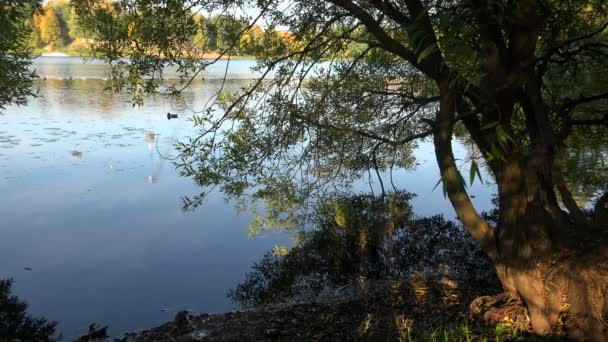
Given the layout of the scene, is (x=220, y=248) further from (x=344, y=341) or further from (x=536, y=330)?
(x=536, y=330)

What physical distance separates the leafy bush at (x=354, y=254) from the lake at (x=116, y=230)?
1.98 feet

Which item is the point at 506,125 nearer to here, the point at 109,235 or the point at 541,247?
the point at 541,247

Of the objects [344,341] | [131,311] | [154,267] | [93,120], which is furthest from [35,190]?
[344,341]

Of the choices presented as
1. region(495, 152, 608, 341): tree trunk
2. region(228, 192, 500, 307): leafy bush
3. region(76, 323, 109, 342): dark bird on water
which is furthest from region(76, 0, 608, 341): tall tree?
region(228, 192, 500, 307): leafy bush

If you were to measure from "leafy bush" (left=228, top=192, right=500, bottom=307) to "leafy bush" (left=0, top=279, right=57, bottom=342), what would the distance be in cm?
265

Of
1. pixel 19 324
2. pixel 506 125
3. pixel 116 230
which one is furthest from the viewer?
pixel 116 230

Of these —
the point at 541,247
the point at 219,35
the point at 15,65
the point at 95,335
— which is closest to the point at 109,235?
the point at 95,335

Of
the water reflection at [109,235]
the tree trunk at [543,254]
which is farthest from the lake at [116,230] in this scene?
the tree trunk at [543,254]

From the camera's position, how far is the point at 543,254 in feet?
11.0

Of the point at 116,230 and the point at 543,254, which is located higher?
the point at 543,254

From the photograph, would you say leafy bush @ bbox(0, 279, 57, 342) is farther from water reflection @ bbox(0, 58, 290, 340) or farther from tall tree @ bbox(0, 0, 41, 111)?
tall tree @ bbox(0, 0, 41, 111)

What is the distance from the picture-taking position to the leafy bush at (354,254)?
25.6 ft

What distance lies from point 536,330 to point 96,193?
11.0m

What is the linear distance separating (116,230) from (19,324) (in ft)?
11.8
